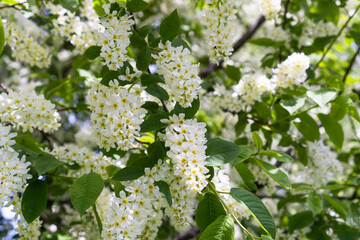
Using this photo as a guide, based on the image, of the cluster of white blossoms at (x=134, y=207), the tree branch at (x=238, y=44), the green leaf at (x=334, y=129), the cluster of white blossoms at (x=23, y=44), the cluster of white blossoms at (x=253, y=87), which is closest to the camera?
the cluster of white blossoms at (x=134, y=207)

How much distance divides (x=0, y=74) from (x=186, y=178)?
4.47 meters

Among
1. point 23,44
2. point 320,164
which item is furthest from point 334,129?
point 23,44

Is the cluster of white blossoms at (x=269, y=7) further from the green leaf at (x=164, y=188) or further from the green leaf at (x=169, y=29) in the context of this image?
the green leaf at (x=164, y=188)

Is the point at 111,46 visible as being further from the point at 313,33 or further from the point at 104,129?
the point at 313,33

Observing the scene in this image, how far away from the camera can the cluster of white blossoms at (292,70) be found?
2.24 m

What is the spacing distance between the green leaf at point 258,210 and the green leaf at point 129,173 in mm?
391

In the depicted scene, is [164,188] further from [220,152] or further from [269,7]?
[269,7]

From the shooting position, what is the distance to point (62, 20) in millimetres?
2711

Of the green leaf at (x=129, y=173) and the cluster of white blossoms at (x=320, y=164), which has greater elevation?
the green leaf at (x=129, y=173)

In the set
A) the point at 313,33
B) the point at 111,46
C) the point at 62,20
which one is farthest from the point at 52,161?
the point at 313,33

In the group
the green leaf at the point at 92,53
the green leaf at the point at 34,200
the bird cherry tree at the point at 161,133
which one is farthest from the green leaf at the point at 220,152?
the green leaf at the point at 34,200

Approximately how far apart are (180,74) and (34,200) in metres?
0.83

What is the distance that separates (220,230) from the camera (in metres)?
1.39

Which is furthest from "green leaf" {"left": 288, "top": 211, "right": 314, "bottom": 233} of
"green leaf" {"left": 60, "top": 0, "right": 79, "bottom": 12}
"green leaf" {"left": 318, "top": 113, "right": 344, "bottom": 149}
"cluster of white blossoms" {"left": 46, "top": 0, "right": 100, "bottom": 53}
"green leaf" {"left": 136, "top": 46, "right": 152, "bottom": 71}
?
"green leaf" {"left": 60, "top": 0, "right": 79, "bottom": 12}
